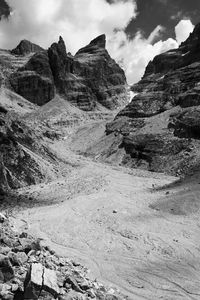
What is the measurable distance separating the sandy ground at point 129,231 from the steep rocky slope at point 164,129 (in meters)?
16.7

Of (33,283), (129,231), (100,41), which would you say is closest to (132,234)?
(129,231)

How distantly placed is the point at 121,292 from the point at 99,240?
21.1 feet

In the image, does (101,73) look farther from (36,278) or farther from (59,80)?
(36,278)

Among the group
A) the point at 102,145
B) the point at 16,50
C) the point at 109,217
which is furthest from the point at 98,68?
the point at 109,217

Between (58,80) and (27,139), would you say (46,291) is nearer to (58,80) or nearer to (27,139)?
(27,139)

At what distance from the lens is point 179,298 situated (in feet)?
42.0

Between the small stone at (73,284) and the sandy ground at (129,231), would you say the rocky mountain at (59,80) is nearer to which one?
the sandy ground at (129,231)

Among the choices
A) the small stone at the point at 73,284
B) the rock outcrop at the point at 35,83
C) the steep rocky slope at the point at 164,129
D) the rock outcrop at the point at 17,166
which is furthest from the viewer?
the rock outcrop at the point at 35,83

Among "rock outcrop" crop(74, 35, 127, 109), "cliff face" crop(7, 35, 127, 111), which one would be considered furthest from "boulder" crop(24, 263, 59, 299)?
"rock outcrop" crop(74, 35, 127, 109)

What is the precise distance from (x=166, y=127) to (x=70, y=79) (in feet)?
280

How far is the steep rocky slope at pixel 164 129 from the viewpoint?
52.1 metres

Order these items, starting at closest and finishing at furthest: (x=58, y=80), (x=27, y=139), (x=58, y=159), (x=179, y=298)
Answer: (x=179, y=298) → (x=27, y=139) → (x=58, y=159) → (x=58, y=80)

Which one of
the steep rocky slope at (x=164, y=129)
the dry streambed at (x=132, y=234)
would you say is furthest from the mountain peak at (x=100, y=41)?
the dry streambed at (x=132, y=234)

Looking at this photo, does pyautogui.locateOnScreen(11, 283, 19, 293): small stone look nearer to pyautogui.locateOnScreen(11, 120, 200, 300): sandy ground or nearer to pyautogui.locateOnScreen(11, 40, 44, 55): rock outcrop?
pyautogui.locateOnScreen(11, 120, 200, 300): sandy ground
